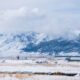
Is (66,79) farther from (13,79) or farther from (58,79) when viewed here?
(13,79)

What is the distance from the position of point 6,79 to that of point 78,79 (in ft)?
43.3

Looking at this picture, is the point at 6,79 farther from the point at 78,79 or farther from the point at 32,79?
the point at 78,79

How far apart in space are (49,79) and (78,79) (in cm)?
533

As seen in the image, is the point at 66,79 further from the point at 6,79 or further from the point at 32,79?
the point at 6,79

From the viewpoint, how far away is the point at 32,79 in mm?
50344

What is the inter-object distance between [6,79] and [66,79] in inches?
436

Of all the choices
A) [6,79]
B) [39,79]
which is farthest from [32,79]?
[6,79]

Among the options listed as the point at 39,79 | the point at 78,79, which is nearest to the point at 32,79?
the point at 39,79

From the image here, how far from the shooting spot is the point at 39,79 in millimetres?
50719

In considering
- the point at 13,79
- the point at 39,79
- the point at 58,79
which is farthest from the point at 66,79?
the point at 13,79

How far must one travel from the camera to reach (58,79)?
50.5 metres

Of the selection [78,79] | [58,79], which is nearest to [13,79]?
[58,79]

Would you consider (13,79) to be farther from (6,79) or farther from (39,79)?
(39,79)

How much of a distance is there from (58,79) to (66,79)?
1627 millimetres
